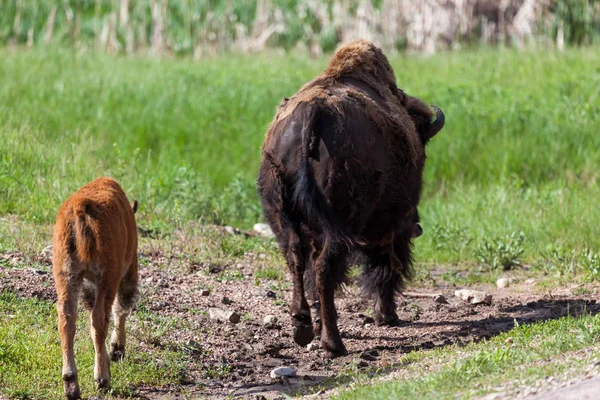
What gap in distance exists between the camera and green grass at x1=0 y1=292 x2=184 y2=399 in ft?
20.3

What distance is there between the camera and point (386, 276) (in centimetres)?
827

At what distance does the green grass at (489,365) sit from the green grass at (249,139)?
3.28m

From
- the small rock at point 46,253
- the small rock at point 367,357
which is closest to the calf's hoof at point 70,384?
the small rock at point 367,357

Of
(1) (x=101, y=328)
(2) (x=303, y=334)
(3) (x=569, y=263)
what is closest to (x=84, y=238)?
(1) (x=101, y=328)

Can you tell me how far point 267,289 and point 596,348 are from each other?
11.4 feet

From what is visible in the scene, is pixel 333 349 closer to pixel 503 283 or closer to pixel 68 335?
pixel 68 335

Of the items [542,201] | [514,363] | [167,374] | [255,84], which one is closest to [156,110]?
[255,84]

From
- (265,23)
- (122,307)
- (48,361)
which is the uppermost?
(265,23)

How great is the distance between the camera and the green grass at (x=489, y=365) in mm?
5418

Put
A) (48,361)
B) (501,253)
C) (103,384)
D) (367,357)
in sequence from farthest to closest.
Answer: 1. (501,253)
2. (367,357)
3. (48,361)
4. (103,384)

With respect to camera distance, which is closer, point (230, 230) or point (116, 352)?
point (116, 352)

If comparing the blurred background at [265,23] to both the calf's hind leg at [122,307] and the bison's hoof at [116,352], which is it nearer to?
the calf's hind leg at [122,307]

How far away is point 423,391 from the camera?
17.8ft

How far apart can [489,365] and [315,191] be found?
1828mm
